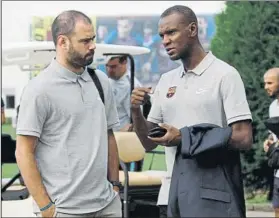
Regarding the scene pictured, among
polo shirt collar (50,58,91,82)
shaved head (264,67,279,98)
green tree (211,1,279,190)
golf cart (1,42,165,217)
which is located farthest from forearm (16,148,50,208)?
green tree (211,1,279,190)

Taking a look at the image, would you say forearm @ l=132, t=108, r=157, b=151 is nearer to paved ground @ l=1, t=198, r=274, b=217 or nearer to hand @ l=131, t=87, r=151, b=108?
hand @ l=131, t=87, r=151, b=108

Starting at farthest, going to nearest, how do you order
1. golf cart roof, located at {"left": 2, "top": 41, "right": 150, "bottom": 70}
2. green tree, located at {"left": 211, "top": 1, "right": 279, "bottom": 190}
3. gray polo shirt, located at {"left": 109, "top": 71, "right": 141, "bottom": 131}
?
green tree, located at {"left": 211, "top": 1, "right": 279, "bottom": 190} < gray polo shirt, located at {"left": 109, "top": 71, "right": 141, "bottom": 131} < golf cart roof, located at {"left": 2, "top": 41, "right": 150, "bottom": 70}

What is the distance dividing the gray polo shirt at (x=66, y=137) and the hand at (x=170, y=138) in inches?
20.3

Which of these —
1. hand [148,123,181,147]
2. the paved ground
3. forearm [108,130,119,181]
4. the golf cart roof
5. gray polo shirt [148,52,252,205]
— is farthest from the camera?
the paved ground

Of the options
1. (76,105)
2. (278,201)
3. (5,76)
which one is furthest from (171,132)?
(5,76)

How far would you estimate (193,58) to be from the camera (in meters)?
4.02

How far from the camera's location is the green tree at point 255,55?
32.2 ft

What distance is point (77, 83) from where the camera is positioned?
13.7 ft

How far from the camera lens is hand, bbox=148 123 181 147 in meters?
3.67

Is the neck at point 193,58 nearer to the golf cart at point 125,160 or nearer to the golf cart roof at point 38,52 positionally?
the golf cart at point 125,160

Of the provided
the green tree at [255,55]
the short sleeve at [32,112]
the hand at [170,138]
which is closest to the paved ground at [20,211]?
the green tree at [255,55]

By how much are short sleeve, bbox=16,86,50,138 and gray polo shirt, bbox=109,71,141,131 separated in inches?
187

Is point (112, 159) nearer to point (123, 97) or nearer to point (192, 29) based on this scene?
point (192, 29)

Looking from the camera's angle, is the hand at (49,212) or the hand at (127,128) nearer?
the hand at (49,212)
